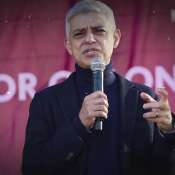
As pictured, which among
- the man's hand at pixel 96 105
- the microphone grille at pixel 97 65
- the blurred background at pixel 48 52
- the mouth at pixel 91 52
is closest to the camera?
the man's hand at pixel 96 105

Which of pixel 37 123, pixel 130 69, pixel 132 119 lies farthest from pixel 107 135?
pixel 130 69

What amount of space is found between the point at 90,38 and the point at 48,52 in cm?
121

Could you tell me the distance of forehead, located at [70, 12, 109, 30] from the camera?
214cm

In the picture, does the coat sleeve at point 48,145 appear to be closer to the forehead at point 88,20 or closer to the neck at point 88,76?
the neck at point 88,76

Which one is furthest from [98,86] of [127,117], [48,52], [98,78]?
[48,52]

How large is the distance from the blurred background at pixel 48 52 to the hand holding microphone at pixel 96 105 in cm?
130

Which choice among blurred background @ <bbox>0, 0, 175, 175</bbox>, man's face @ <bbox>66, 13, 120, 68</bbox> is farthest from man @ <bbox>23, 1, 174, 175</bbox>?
blurred background @ <bbox>0, 0, 175, 175</bbox>

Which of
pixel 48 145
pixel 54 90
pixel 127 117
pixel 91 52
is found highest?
pixel 91 52

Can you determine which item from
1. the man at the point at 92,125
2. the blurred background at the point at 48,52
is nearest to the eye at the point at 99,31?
the man at the point at 92,125

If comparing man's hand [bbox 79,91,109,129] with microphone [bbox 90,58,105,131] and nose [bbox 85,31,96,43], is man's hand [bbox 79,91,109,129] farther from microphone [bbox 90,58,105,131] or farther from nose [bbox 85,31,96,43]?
nose [bbox 85,31,96,43]

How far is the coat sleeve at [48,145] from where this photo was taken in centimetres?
198

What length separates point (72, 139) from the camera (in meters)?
1.98

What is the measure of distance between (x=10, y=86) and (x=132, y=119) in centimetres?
→ 127

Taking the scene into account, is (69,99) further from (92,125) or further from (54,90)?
(92,125)
